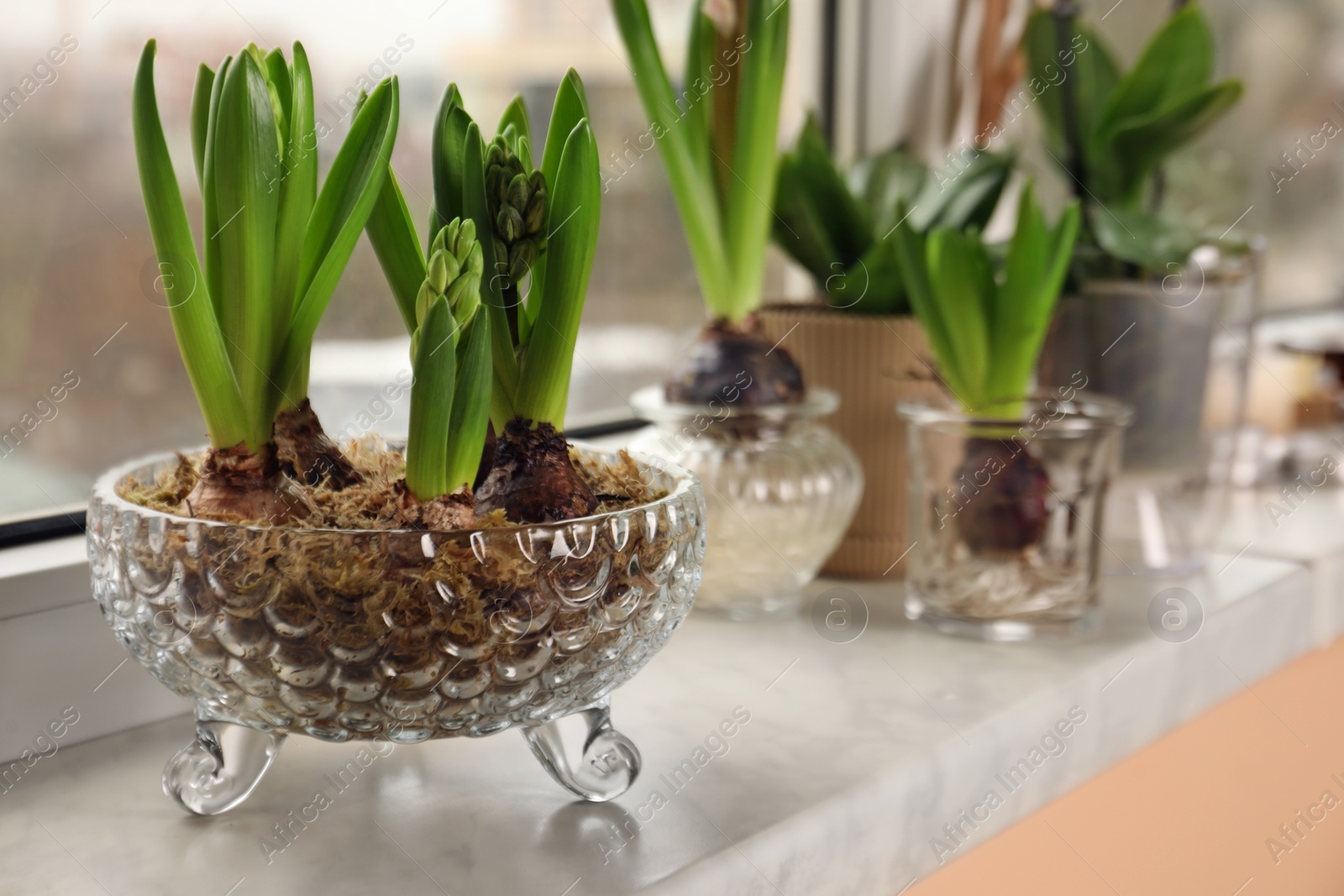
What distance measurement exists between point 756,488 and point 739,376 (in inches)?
Result: 2.8

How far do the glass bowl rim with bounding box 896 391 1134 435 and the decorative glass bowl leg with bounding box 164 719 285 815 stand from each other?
1.50ft

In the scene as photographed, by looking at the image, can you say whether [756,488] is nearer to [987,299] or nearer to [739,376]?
[739,376]

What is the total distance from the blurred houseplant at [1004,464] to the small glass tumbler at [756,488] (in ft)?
0.22

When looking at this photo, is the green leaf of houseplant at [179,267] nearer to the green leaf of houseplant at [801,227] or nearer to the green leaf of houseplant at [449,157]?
the green leaf of houseplant at [449,157]

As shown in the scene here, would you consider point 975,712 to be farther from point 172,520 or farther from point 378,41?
point 378,41

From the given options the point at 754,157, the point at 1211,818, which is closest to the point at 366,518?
the point at 754,157

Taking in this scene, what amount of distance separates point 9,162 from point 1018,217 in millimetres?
574

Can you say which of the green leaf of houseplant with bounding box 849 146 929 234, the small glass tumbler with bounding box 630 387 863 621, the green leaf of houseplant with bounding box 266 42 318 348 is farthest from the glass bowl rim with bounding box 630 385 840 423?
the green leaf of houseplant with bounding box 266 42 318 348

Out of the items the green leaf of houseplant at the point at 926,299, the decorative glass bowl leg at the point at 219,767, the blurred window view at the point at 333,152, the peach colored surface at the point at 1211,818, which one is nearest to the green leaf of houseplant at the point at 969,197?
the green leaf of houseplant at the point at 926,299

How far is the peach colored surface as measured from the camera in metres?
0.71

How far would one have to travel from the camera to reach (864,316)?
0.89m

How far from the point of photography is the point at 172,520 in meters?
0.44

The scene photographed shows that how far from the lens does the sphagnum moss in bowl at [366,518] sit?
1.43 feet

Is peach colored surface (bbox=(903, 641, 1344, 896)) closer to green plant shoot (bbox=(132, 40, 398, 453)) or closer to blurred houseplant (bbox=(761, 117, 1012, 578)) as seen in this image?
blurred houseplant (bbox=(761, 117, 1012, 578))
